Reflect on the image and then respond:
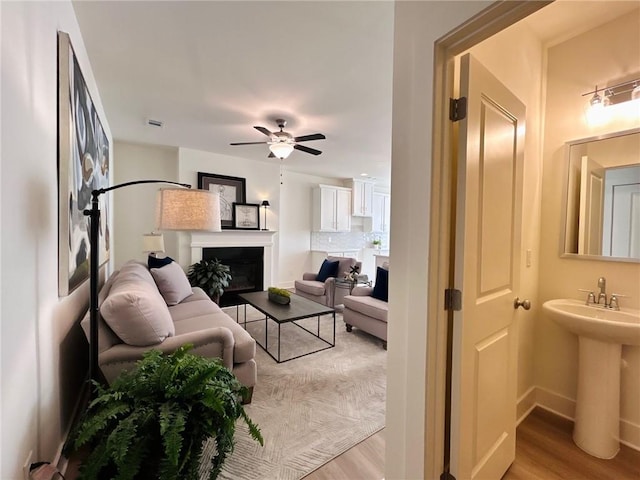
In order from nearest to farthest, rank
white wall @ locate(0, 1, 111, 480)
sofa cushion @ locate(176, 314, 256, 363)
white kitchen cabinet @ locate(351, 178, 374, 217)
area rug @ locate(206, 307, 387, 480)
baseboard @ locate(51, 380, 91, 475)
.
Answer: white wall @ locate(0, 1, 111, 480) → baseboard @ locate(51, 380, 91, 475) → area rug @ locate(206, 307, 387, 480) → sofa cushion @ locate(176, 314, 256, 363) → white kitchen cabinet @ locate(351, 178, 374, 217)

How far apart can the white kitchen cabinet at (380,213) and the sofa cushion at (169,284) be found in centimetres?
526

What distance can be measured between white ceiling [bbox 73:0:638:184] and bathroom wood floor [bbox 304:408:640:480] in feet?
8.52

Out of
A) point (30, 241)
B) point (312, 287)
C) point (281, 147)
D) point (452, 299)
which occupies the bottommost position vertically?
point (312, 287)

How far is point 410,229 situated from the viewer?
48.8 inches

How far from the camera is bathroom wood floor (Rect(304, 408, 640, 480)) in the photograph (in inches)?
61.4

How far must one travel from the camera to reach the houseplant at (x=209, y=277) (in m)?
4.49

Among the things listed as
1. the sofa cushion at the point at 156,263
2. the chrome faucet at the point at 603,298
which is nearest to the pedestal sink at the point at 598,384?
the chrome faucet at the point at 603,298

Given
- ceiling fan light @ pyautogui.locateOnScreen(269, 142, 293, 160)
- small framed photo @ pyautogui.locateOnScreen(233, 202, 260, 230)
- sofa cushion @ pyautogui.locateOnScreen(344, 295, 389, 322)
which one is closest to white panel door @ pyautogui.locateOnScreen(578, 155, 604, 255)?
sofa cushion @ pyautogui.locateOnScreen(344, 295, 389, 322)

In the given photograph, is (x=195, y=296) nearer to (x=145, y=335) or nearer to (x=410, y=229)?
(x=145, y=335)

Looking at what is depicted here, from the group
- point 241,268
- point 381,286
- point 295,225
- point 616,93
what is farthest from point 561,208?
point 295,225

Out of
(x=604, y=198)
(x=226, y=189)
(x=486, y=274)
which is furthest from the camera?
(x=226, y=189)

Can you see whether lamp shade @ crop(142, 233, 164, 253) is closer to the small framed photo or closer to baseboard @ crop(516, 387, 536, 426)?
the small framed photo

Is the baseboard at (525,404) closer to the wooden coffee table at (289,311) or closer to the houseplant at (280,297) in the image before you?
the wooden coffee table at (289,311)

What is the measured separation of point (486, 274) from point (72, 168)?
2.29m
